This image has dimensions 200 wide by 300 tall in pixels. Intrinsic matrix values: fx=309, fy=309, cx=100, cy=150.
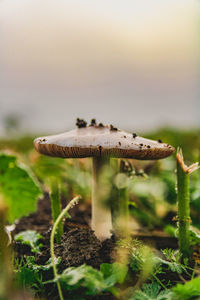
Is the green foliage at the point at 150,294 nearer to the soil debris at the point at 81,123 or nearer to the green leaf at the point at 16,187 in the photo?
the green leaf at the point at 16,187

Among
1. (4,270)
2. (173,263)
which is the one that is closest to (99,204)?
(173,263)

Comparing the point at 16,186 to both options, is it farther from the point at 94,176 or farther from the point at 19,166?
the point at 94,176

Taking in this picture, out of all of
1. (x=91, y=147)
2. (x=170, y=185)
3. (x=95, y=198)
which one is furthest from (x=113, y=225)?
(x=170, y=185)

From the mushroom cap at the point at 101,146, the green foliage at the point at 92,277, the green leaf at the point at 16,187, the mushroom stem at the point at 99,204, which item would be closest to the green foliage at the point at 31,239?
the mushroom stem at the point at 99,204

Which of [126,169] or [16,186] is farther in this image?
[126,169]

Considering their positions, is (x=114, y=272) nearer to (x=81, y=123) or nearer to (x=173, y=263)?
(x=173, y=263)

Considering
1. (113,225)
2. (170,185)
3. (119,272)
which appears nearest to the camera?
(119,272)

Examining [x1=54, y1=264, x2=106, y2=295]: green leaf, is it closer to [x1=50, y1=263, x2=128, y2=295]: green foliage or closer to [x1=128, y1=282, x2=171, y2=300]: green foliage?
[x1=50, y1=263, x2=128, y2=295]: green foliage

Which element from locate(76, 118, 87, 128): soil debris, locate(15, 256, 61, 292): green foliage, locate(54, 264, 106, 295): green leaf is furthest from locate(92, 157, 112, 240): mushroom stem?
locate(54, 264, 106, 295): green leaf
